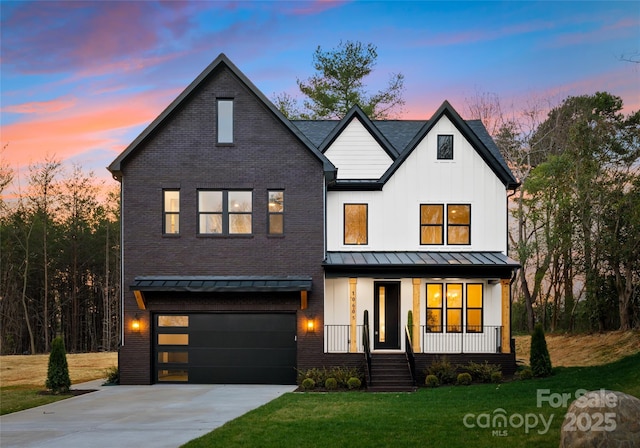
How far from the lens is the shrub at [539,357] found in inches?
746

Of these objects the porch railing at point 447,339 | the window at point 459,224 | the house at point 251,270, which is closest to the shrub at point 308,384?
the house at point 251,270

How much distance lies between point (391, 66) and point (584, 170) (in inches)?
630

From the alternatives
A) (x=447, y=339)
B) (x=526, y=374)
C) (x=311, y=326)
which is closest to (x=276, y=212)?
(x=311, y=326)

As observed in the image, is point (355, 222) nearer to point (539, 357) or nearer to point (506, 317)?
point (506, 317)

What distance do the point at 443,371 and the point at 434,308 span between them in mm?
2537

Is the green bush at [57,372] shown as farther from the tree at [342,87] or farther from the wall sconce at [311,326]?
Result: the tree at [342,87]

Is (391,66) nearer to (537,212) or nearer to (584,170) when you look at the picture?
(537,212)

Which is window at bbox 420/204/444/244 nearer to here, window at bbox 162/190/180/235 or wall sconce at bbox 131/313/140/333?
window at bbox 162/190/180/235

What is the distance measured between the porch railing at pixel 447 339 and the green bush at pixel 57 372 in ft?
26.9

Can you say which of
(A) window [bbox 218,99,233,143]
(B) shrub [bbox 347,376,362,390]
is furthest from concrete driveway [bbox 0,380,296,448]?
(A) window [bbox 218,99,233,143]

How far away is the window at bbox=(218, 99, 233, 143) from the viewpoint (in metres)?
20.4

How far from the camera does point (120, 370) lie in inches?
777

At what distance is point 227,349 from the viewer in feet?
65.5

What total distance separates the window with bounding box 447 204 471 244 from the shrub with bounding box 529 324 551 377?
4.06 m
